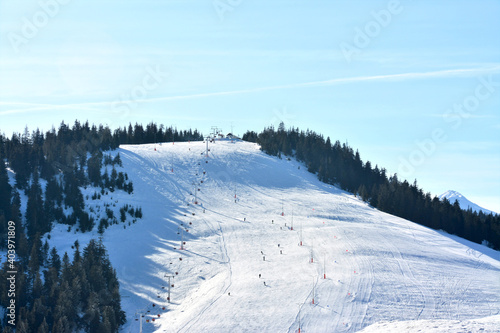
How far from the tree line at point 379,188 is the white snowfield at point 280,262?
8.16 m

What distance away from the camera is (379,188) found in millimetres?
157875

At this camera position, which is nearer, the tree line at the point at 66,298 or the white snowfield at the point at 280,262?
the tree line at the point at 66,298

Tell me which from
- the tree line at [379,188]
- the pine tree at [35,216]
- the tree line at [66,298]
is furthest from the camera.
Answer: the tree line at [379,188]

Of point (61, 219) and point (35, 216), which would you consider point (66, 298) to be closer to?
point (35, 216)

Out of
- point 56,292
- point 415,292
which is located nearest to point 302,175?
point 415,292

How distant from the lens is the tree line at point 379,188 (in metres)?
134

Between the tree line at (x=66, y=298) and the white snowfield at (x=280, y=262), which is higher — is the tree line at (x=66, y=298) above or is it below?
below

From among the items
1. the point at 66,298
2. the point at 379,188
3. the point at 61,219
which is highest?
the point at 379,188

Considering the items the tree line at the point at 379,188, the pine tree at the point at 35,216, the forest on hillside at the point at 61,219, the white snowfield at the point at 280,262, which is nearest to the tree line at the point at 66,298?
the forest on hillside at the point at 61,219

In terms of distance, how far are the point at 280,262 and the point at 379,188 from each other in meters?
70.5

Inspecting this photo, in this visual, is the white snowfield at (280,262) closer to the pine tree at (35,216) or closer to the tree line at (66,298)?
the pine tree at (35,216)

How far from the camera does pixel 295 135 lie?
200 metres

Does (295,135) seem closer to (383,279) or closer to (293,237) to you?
(293,237)

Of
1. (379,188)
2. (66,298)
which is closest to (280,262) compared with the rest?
(66,298)
